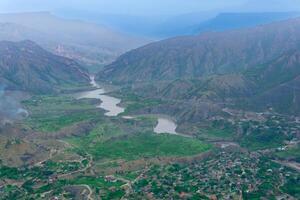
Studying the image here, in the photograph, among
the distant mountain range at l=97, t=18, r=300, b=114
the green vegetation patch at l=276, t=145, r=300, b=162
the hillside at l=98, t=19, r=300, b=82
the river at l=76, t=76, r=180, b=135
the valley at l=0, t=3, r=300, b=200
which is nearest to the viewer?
the valley at l=0, t=3, r=300, b=200

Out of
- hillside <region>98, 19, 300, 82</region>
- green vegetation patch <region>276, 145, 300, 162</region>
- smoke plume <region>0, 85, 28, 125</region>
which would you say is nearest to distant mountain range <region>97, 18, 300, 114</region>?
hillside <region>98, 19, 300, 82</region>

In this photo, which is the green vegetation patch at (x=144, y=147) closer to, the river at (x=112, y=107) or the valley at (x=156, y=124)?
the valley at (x=156, y=124)

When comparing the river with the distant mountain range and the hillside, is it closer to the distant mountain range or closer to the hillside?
the distant mountain range

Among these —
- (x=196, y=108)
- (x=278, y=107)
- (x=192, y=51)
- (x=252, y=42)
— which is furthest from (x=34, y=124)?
(x=252, y=42)

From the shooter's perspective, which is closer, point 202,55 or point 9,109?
point 9,109

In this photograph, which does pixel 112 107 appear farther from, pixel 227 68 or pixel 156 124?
pixel 227 68

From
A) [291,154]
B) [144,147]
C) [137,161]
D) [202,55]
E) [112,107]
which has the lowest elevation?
[137,161]

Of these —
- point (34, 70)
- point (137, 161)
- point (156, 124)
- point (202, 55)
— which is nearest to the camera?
point (137, 161)

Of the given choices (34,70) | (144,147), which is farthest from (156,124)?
(34,70)
